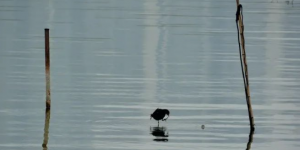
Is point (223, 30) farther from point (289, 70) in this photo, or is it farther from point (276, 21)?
point (289, 70)

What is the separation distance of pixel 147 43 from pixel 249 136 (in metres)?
25.0

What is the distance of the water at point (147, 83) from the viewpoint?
23359 millimetres

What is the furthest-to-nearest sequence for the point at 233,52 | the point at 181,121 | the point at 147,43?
1. the point at 147,43
2. the point at 233,52
3. the point at 181,121

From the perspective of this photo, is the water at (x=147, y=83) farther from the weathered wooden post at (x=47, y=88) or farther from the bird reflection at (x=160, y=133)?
the weathered wooden post at (x=47, y=88)

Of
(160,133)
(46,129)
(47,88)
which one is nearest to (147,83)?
(47,88)

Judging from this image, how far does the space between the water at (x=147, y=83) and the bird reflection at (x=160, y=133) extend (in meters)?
0.02

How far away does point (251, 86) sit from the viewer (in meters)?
32.8

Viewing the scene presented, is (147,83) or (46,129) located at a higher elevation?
Answer: (147,83)

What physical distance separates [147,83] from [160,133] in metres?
9.59

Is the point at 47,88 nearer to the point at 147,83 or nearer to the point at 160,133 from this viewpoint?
the point at 160,133

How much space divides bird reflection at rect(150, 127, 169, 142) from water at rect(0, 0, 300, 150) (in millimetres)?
19

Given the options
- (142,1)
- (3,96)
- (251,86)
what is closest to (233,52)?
(251,86)

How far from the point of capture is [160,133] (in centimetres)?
2361

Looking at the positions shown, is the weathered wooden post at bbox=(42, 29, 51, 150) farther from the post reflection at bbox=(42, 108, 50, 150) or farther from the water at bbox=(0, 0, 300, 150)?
the water at bbox=(0, 0, 300, 150)
